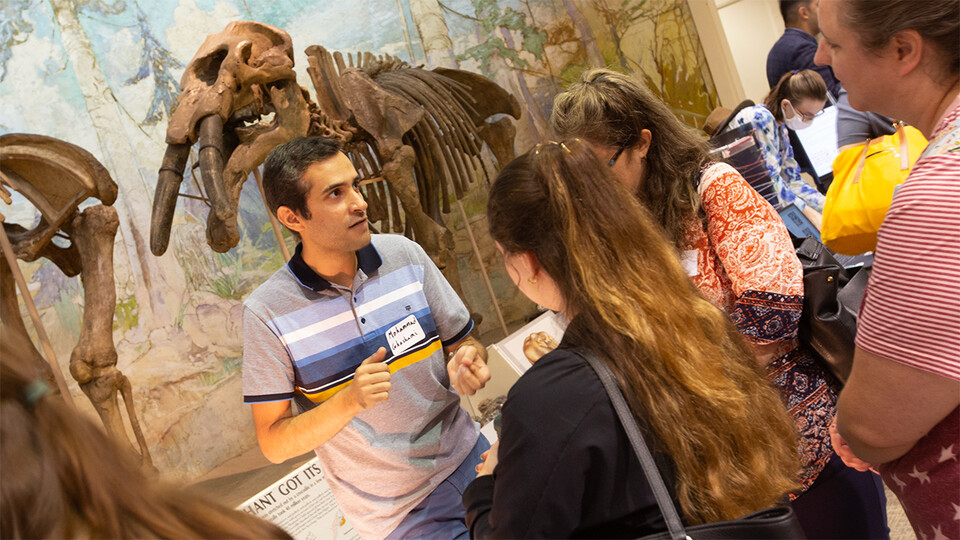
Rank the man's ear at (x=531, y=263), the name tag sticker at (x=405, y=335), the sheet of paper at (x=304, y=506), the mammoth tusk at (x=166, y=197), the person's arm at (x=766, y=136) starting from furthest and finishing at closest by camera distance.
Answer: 1. the person's arm at (x=766, y=136)
2. the mammoth tusk at (x=166, y=197)
3. the sheet of paper at (x=304, y=506)
4. the name tag sticker at (x=405, y=335)
5. the man's ear at (x=531, y=263)

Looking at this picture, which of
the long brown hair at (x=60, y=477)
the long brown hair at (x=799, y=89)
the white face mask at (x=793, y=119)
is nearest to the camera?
the long brown hair at (x=60, y=477)

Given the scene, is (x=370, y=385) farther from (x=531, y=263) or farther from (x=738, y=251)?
(x=738, y=251)

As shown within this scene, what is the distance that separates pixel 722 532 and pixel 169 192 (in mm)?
3025

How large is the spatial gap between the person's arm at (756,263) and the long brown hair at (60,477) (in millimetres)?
1687

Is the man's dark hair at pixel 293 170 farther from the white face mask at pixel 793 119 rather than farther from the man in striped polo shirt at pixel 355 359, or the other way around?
the white face mask at pixel 793 119

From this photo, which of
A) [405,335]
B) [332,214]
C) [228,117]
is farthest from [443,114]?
[405,335]

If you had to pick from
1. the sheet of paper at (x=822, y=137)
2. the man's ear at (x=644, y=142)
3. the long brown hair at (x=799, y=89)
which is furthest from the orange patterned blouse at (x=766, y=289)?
the sheet of paper at (x=822, y=137)

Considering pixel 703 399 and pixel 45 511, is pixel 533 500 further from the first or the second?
pixel 45 511

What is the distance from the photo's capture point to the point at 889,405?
1.33m

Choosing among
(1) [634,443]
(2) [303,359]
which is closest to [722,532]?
(1) [634,443]

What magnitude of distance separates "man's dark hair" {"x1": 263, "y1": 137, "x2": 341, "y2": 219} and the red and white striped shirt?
5.83 ft

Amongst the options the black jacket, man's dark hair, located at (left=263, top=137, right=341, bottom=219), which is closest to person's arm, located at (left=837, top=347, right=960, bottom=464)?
the black jacket

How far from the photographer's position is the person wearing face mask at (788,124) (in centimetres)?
385

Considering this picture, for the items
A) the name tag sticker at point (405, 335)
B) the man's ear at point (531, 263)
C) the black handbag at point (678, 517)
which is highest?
the man's ear at point (531, 263)
